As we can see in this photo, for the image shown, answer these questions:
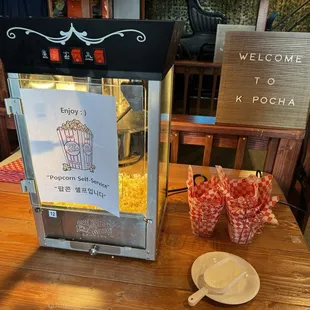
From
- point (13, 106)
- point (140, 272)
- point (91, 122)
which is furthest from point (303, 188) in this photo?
point (13, 106)

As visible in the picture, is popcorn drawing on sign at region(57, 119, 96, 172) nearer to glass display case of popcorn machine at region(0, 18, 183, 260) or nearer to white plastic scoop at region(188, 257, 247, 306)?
glass display case of popcorn machine at region(0, 18, 183, 260)

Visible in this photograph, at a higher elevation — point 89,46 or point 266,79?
point 89,46

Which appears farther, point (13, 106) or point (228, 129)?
point (228, 129)

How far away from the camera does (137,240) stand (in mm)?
736

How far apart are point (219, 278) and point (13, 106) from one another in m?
0.61

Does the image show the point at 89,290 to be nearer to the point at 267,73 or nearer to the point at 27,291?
the point at 27,291

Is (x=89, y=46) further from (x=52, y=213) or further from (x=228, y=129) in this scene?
(x=228, y=129)

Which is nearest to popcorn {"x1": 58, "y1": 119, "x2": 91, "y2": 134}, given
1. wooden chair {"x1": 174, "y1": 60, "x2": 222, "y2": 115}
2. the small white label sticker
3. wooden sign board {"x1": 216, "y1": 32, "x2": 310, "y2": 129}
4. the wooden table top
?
the small white label sticker

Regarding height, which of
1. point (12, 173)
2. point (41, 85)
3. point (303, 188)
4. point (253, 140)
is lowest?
point (303, 188)

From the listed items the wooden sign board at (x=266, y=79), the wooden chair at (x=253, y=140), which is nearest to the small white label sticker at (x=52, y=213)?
the wooden chair at (x=253, y=140)

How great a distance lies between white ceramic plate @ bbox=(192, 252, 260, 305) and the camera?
0.64 metres

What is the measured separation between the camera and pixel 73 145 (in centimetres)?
63

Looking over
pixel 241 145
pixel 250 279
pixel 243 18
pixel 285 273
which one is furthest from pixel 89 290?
pixel 243 18

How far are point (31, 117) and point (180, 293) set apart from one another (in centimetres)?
52
